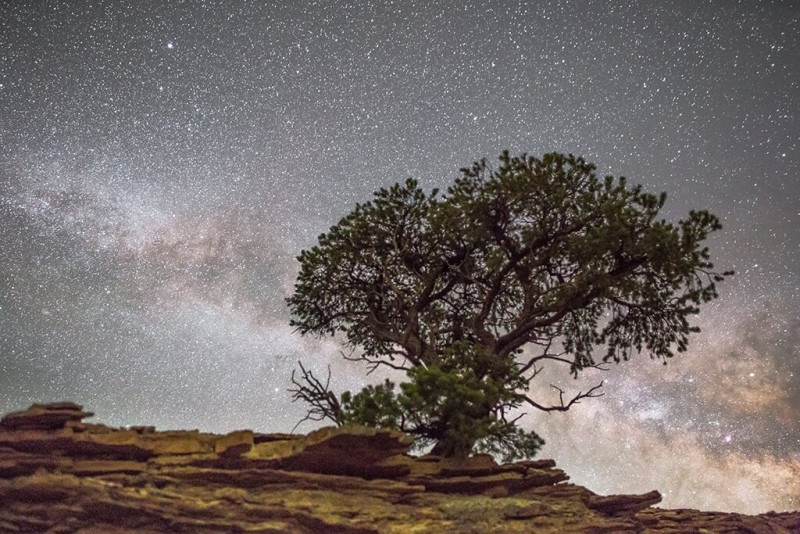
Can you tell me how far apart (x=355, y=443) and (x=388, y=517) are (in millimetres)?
1768

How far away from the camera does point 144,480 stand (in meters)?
11.9

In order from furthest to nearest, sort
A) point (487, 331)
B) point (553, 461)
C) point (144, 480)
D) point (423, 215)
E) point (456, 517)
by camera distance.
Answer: point (423, 215) → point (487, 331) → point (553, 461) → point (456, 517) → point (144, 480)

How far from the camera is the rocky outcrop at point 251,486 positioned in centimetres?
1121

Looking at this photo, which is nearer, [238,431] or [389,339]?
[238,431]

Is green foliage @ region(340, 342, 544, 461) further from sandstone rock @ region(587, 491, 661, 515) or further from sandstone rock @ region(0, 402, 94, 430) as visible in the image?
sandstone rock @ region(0, 402, 94, 430)

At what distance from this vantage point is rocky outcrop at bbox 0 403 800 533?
1121 cm

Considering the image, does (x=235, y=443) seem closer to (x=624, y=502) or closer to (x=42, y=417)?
(x=42, y=417)

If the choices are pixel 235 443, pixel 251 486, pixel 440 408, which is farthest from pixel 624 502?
pixel 235 443

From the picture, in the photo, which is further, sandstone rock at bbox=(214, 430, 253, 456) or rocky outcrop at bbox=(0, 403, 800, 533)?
sandstone rock at bbox=(214, 430, 253, 456)

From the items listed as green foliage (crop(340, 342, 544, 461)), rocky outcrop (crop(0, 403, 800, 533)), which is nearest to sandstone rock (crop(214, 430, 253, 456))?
rocky outcrop (crop(0, 403, 800, 533))

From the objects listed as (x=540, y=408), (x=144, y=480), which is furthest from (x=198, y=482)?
(x=540, y=408)

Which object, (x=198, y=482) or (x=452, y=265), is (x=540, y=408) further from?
(x=198, y=482)

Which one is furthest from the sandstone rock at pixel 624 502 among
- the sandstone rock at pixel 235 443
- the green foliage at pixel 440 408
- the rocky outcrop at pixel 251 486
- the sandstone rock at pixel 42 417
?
the sandstone rock at pixel 42 417

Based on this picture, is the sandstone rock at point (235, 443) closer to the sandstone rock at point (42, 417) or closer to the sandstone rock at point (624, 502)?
the sandstone rock at point (42, 417)
